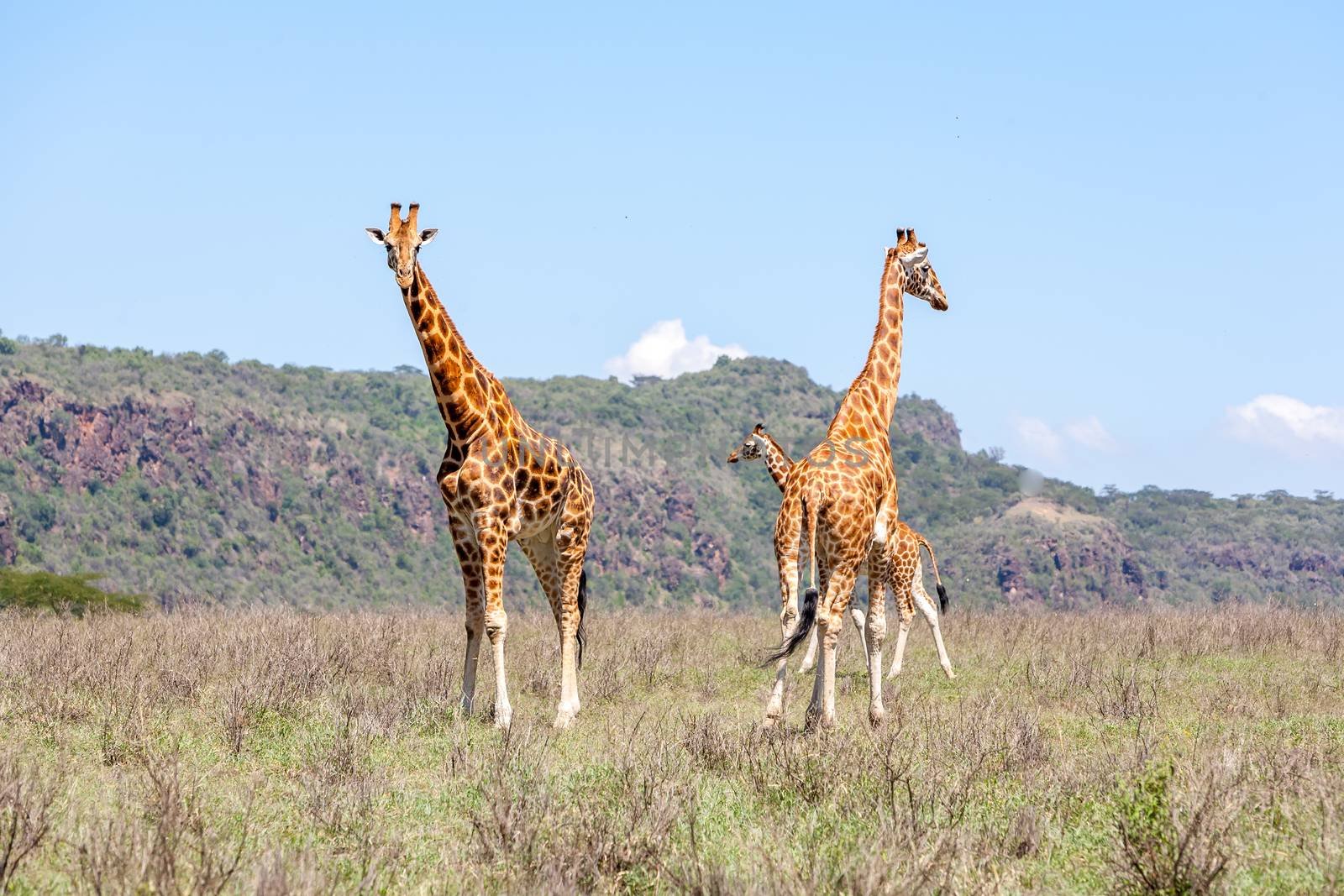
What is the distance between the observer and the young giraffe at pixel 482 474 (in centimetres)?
966

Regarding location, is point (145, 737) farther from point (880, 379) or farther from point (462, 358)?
point (880, 379)

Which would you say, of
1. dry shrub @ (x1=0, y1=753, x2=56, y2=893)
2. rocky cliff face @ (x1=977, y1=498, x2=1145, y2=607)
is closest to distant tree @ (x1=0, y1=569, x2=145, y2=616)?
dry shrub @ (x1=0, y1=753, x2=56, y2=893)

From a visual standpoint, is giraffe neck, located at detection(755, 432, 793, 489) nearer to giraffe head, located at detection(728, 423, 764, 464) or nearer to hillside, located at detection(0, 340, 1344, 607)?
giraffe head, located at detection(728, 423, 764, 464)

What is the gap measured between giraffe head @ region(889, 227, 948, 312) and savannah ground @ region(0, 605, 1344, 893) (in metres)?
3.39

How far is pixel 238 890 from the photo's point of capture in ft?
17.2

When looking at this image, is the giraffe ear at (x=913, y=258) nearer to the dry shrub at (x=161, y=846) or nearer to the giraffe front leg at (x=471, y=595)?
the giraffe front leg at (x=471, y=595)

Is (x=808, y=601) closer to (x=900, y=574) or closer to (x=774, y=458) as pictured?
(x=774, y=458)

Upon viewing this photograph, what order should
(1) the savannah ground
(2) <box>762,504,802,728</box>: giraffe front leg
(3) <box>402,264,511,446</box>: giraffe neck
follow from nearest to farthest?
(1) the savannah ground < (2) <box>762,504,802,728</box>: giraffe front leg < (3) <box>402,264,511,446</box>: giraffe neck

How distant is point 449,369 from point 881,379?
3462 mm

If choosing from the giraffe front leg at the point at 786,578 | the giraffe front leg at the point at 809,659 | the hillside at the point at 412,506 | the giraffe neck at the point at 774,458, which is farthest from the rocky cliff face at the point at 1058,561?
the giraffe front leg at the point at 786,578

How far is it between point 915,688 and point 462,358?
533 cm

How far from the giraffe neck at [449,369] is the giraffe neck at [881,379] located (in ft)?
8.55

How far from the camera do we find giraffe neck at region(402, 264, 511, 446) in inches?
389

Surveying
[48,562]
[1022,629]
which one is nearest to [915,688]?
[1022,629]
